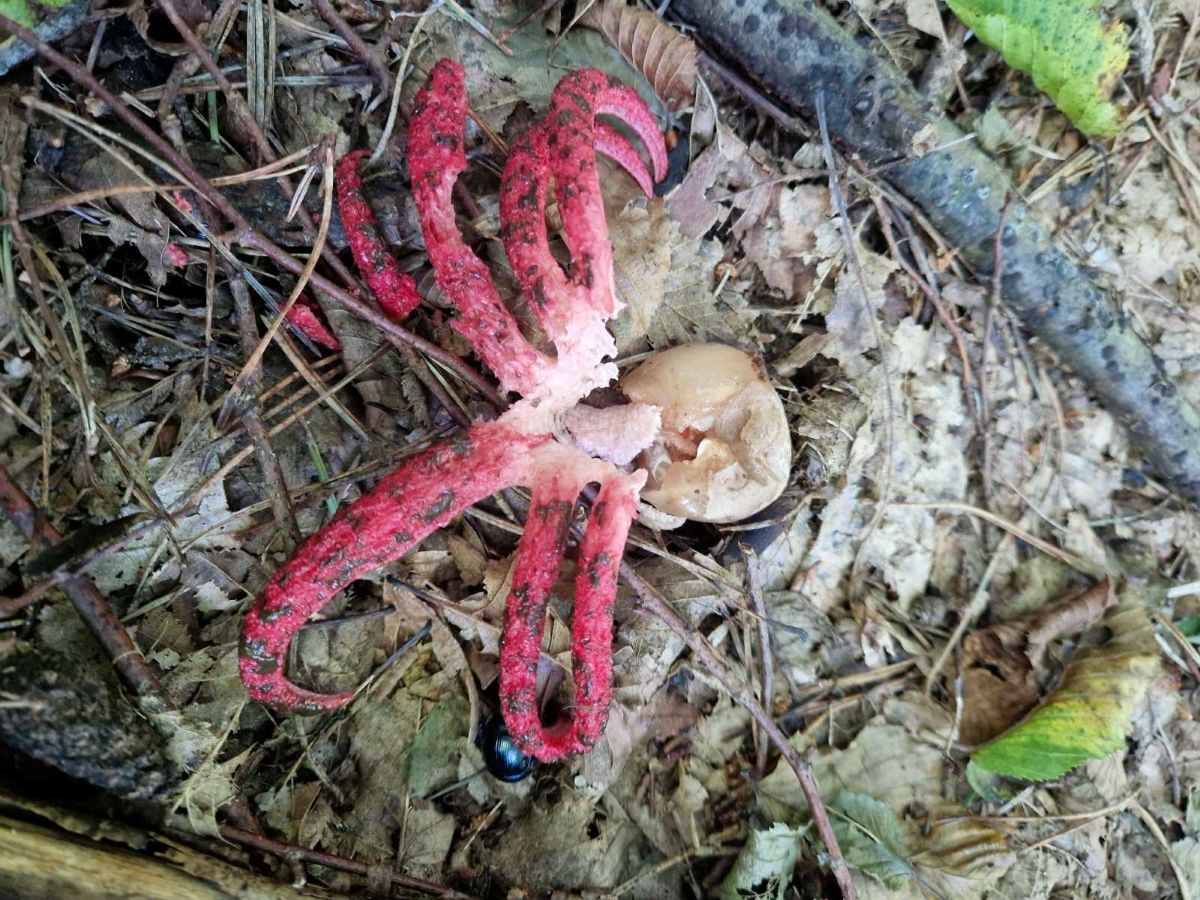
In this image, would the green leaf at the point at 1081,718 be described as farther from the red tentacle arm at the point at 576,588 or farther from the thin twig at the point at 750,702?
the red tentacle arm at the point at 576,588

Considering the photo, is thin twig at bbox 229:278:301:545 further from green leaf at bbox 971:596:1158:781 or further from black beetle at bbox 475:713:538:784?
green leaf at bbox 971:596:1158:781

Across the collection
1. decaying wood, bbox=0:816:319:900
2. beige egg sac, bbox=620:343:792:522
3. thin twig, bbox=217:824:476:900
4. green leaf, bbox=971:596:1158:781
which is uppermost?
beige egg sac, bbox=620:343:792:522

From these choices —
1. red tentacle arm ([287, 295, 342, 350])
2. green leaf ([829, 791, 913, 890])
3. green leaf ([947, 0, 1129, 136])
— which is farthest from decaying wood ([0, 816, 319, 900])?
green leaf ([947, 0, 1129, 136])

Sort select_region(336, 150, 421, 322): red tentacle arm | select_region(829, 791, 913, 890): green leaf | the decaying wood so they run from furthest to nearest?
select_region(829, 791, 913, 890): green leaf < select_region(336, 150, 421, 322): red tentacle arm < the decaying wood

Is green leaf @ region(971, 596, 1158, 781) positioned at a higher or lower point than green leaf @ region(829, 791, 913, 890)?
higher

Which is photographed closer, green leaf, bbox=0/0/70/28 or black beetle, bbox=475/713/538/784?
green leaf, bbox=0/0/70/28

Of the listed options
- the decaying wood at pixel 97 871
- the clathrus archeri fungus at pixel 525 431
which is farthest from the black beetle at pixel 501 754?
the decaying wood at pixel 97 871

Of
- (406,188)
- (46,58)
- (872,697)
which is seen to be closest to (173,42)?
(46,58)
